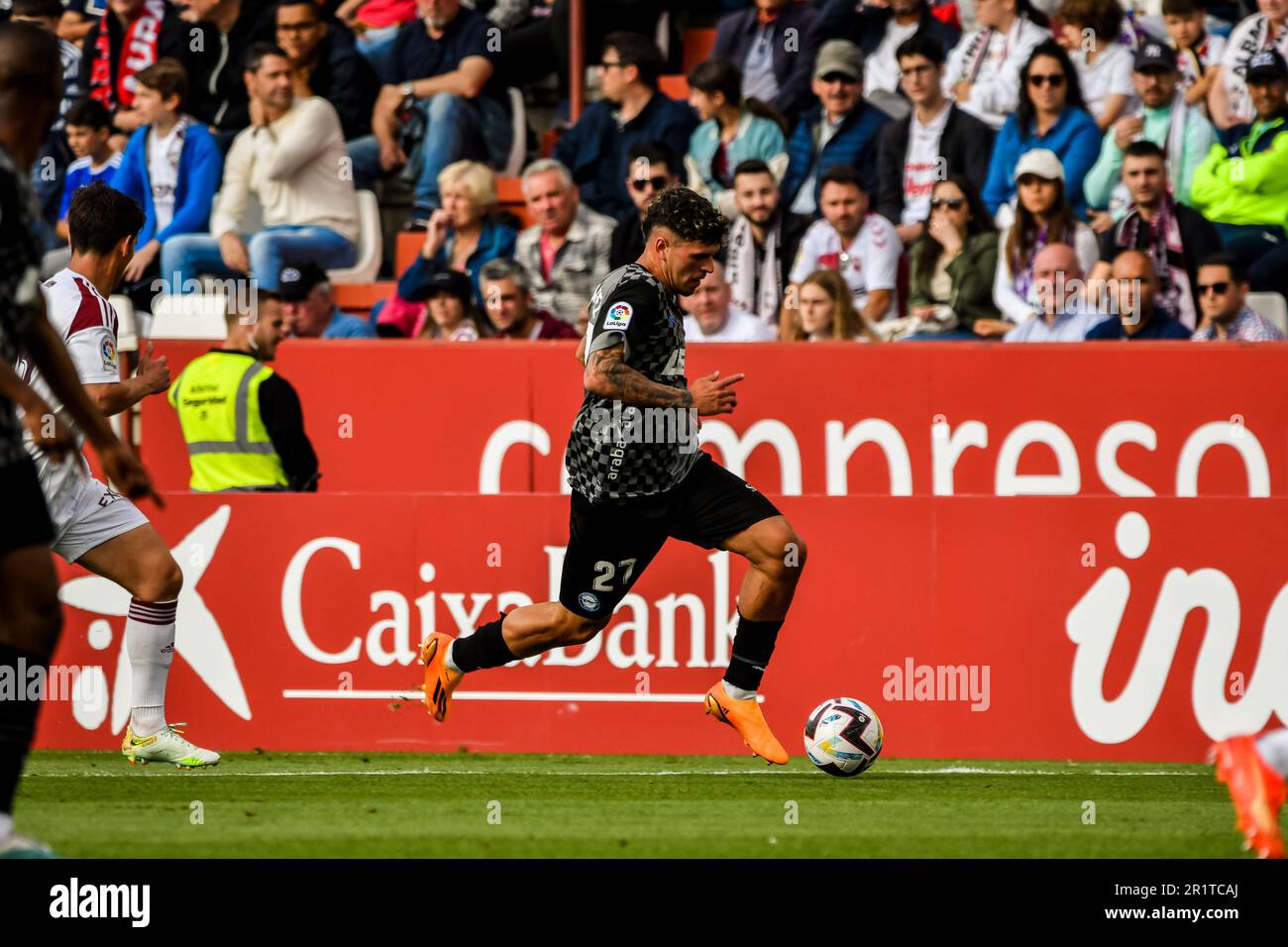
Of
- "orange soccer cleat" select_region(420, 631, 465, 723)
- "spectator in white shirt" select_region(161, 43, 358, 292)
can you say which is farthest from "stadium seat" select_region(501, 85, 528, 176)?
"orange soccer cleat" select_region(420, 631, 465, 723)

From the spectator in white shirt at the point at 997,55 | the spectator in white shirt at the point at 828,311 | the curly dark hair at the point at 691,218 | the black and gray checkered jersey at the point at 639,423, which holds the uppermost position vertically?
the spectator in white shirt at the point at 997,55

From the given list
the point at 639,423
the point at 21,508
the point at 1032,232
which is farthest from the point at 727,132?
the point at 21,508

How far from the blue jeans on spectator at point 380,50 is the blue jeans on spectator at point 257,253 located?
6.24ft

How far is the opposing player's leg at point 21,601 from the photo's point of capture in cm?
500

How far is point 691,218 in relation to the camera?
750 centimetres

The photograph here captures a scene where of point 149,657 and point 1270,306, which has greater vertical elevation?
point 1270,306

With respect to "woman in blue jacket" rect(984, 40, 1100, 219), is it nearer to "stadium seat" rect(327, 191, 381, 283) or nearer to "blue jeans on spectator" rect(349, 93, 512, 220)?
"blue jeans on spectator" rect(349, 93, 512, 220)

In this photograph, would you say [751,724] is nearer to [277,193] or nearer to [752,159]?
[752,159]

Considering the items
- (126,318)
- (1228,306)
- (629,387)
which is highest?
(126,318)

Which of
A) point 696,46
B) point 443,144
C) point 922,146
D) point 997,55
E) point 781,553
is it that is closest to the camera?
point 781,553

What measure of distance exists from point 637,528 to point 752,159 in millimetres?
4965

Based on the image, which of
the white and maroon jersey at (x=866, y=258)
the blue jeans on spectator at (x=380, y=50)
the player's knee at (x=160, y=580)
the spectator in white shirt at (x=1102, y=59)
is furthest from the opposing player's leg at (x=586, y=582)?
the blue jeans on spectator at (x=380, y=50)

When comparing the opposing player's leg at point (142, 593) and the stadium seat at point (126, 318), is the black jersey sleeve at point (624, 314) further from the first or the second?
the stadium seat at point (126, 318)
